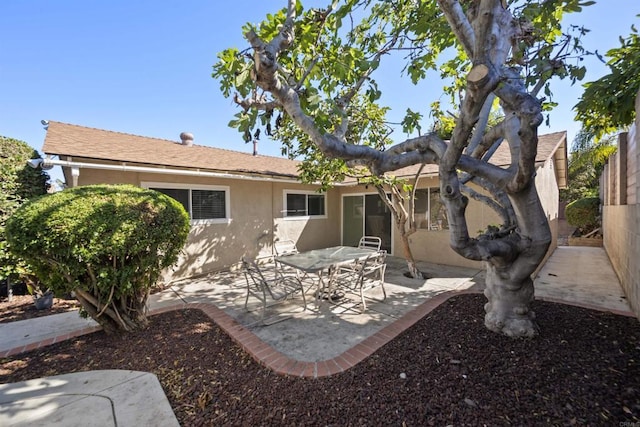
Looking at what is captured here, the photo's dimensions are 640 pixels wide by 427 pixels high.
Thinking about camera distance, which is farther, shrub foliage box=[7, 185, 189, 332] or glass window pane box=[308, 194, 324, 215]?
glass window pane box=[308, 194, 324, 215]

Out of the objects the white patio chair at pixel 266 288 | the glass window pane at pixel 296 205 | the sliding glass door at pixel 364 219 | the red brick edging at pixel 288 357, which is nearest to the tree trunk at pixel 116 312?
the red brick edging at pixel 288 357

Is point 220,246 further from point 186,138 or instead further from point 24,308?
point 186,138

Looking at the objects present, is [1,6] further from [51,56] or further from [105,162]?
[105,162]

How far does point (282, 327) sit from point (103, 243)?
9.71 feet

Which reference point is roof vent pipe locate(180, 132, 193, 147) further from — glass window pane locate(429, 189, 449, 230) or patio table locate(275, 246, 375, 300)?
glass window pane locate(429, 189, 449, 230)

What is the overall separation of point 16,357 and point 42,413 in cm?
175

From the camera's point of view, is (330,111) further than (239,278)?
No

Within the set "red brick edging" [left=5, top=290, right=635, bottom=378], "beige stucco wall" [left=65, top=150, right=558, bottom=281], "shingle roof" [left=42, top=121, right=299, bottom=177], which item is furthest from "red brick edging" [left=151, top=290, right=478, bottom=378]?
"shingle roof" [left=42, top=121, right=299, bottom=177]

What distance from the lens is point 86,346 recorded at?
374 centimetres

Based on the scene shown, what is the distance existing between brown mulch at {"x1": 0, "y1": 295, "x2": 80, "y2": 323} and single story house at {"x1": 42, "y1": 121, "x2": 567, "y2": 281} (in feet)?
6.94

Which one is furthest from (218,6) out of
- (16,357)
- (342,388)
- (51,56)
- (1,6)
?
(342,388)

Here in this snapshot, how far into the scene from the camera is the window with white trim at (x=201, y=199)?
23.9ft

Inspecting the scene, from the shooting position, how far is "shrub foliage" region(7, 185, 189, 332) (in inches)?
131

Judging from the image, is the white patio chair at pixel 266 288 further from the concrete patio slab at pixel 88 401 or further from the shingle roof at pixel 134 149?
the shingle roof at pixel 134 149
